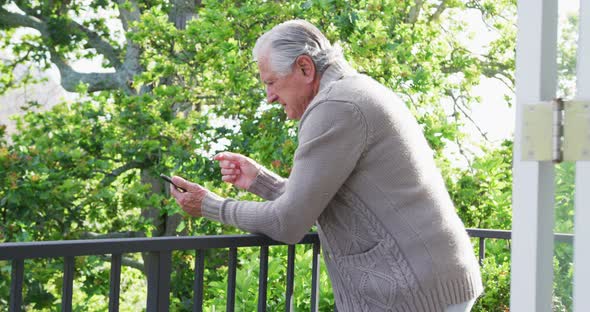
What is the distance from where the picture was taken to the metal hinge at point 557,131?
1.43m

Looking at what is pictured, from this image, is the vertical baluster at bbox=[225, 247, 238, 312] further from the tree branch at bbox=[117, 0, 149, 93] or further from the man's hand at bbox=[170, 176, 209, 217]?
the tree branch at bbox=[117, 0, 149, 93]

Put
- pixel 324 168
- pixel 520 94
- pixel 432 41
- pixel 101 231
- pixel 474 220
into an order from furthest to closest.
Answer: pixel 101 231 → pixel 432 41 → pixel 474 220 → pixel 324 168 → pixel 520 94

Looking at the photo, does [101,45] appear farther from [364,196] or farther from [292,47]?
[364,196]

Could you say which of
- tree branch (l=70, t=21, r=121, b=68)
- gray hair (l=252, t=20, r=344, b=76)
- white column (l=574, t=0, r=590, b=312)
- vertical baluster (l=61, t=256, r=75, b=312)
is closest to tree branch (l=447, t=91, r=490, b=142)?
tree branch (l=70, t=21, r=121, b=68)

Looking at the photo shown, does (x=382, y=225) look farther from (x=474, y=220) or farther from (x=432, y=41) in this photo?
(x=432, y=41)

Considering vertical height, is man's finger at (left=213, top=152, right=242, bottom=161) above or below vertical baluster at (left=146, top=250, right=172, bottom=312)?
above

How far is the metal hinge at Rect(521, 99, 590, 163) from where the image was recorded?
1433 millimetres

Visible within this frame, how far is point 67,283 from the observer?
204cm

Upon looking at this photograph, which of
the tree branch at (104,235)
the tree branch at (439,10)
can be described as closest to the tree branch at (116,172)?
the tree branch at (104,235)

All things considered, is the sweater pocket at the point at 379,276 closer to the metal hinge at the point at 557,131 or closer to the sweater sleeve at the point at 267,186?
the sweater sleeve at the point at 267,186

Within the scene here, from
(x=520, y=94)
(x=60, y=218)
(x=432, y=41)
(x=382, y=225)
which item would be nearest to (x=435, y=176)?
(x=382, y=225)

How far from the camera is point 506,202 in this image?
246 inches

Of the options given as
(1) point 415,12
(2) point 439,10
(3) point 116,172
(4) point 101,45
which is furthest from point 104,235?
(2) point 439,10

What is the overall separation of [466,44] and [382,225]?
25.7ft
